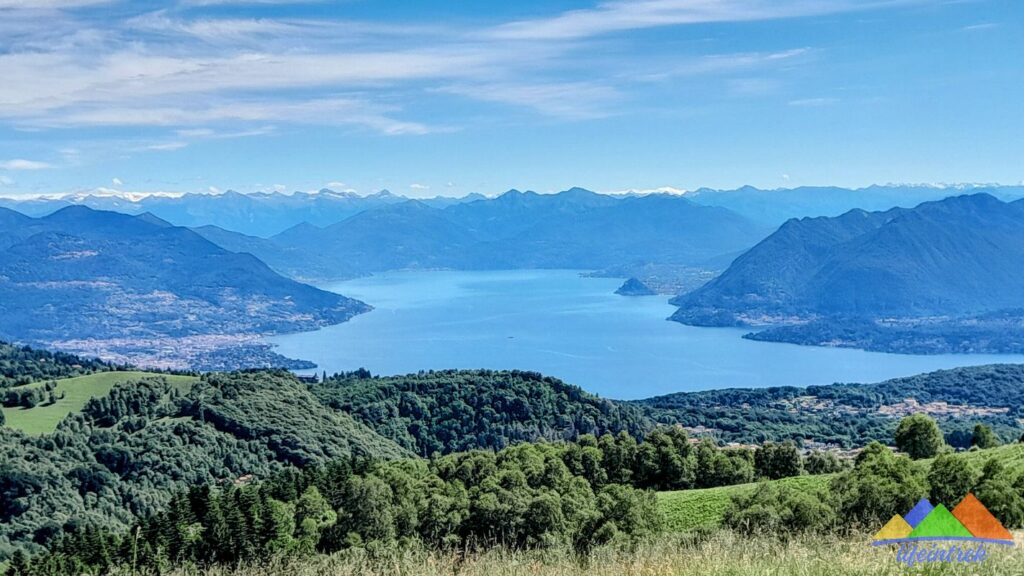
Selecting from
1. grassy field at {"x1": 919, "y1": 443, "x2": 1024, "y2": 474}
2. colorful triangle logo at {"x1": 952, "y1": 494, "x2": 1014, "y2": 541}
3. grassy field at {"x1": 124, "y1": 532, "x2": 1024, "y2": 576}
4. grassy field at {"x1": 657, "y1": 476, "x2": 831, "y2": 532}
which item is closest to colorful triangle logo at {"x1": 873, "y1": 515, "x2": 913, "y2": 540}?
grassy field at {"x1": 124, "y1": 532, "x2": 1024, "y2": 576}

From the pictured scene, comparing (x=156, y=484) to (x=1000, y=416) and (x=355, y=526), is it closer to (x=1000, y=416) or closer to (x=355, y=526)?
(x=355, y=526)

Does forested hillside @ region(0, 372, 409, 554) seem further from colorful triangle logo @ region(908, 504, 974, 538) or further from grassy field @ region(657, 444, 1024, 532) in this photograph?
colorful triangle logo @ region(908, 504, 974, 538)

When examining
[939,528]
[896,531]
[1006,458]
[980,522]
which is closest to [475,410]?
[1006,458]

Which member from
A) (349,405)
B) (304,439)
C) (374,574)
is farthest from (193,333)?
(374,574)

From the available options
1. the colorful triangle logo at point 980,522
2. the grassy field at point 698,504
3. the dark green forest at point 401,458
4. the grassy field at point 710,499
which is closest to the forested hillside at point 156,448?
the dark green forest at point 401,458

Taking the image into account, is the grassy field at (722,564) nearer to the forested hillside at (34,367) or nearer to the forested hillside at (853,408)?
the forested hillside at (853,408)

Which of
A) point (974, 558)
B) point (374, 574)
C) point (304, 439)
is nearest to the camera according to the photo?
point (974, 558)
